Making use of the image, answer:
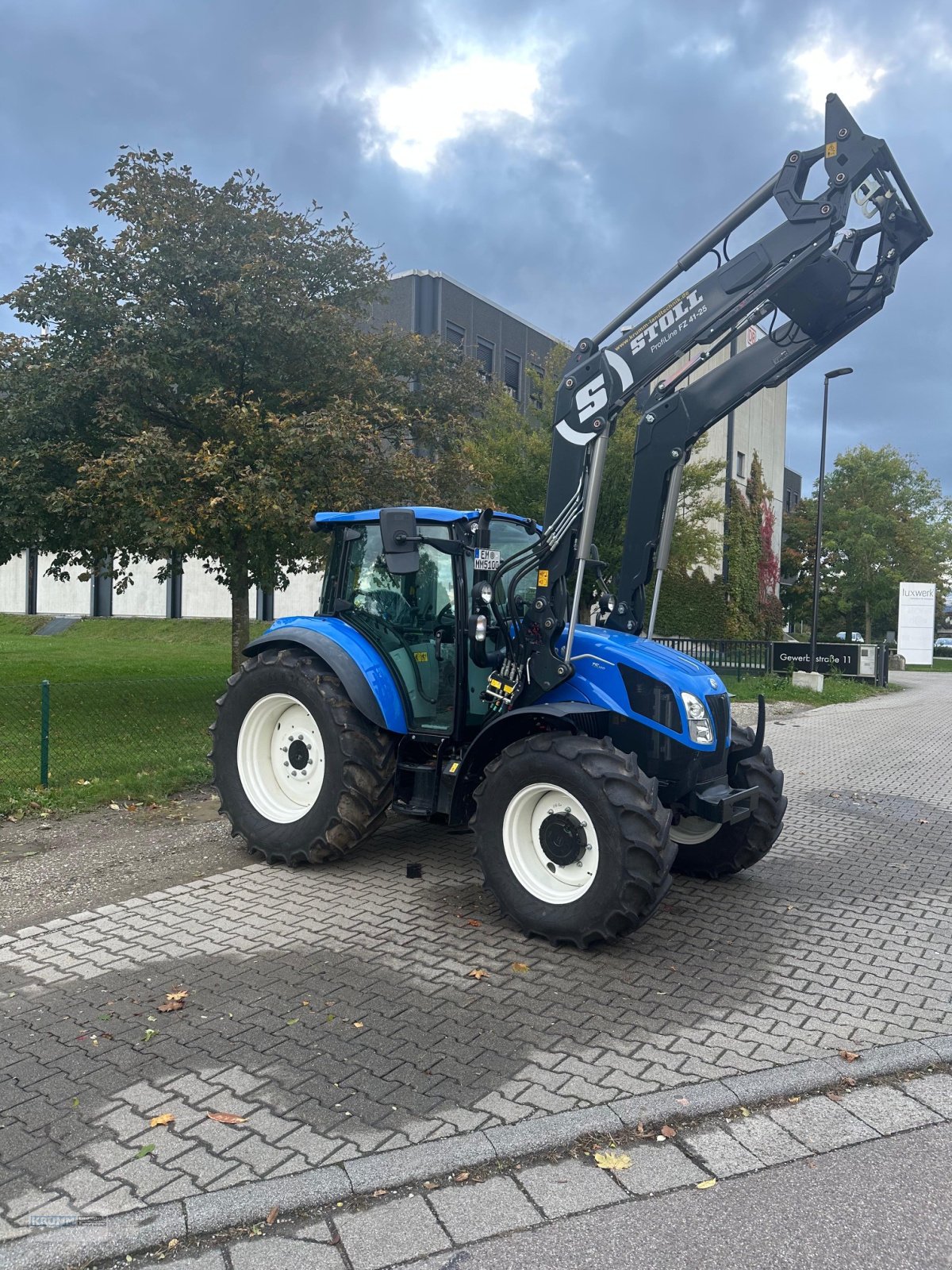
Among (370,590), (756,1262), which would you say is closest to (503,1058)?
(756,1262)

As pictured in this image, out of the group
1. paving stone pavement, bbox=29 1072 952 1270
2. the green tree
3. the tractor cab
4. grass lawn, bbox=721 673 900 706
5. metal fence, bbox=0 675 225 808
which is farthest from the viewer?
grass lawn, bbox=721 673 900 706

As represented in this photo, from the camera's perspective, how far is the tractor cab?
19.4 feet

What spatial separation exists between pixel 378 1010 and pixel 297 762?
2608mm

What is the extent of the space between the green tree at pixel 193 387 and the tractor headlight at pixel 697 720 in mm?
6076

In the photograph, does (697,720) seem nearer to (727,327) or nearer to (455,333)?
(727,327)

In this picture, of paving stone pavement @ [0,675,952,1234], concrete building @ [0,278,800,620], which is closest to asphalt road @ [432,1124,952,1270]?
paving stone pavement @ [0,675,952,1234]

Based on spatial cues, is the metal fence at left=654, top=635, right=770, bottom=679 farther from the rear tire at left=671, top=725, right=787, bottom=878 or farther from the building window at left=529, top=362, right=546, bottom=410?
the rear tire at left=671, top=725, right=787, bottom=878

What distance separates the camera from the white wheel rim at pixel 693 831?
6.10 meters

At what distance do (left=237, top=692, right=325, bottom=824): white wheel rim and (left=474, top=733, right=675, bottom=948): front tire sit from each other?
169cm

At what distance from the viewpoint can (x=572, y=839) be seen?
5.00 m

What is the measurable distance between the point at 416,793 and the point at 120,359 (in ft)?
23.7

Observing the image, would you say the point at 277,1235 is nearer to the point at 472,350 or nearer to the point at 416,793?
the point at 416,793

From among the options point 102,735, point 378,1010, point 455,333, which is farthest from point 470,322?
point 378,1010

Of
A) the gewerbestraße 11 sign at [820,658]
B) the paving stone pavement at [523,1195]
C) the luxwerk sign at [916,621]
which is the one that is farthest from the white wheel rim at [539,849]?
Result: the luxwerk sign at [916,621]
